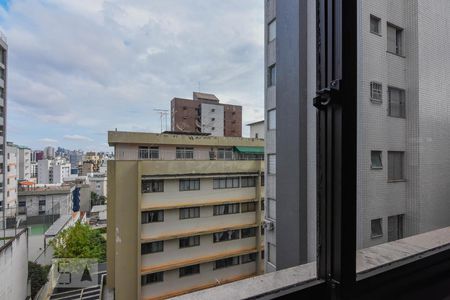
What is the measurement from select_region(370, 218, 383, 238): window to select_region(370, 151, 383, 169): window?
15 cm

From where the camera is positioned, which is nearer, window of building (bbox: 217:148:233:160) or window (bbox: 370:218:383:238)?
window (bbox: 370:218:383:238)

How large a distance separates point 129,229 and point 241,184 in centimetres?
228

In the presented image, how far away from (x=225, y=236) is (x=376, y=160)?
4.68 meters

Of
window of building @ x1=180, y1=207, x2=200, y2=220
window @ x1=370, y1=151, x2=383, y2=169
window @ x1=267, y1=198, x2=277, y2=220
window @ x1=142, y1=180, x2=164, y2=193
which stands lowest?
window of building @ x1=180, y1=207, x2=200, y2=220

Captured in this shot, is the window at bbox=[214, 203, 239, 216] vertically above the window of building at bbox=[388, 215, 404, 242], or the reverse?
the window of building at bbox=[388, 215, 404, 242]

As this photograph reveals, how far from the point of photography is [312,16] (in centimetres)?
53

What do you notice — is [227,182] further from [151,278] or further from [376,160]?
[376,160]

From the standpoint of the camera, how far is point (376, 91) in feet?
2.26

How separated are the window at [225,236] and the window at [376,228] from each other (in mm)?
4539

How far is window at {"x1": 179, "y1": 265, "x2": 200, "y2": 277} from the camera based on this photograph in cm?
434

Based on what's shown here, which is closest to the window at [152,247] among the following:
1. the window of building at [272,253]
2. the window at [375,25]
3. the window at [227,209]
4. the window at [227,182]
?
the window at [227,209]

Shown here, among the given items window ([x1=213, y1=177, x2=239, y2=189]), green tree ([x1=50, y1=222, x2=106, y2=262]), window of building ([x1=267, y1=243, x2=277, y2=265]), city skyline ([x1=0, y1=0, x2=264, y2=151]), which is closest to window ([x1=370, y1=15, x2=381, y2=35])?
city skyline ([x1=0, y1=0, x2=264, y2=151])

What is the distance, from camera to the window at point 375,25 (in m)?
0.65

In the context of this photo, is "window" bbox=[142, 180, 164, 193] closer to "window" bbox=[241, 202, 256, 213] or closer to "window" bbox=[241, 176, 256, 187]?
"window" bbox=[241, 176, 256, 187]
